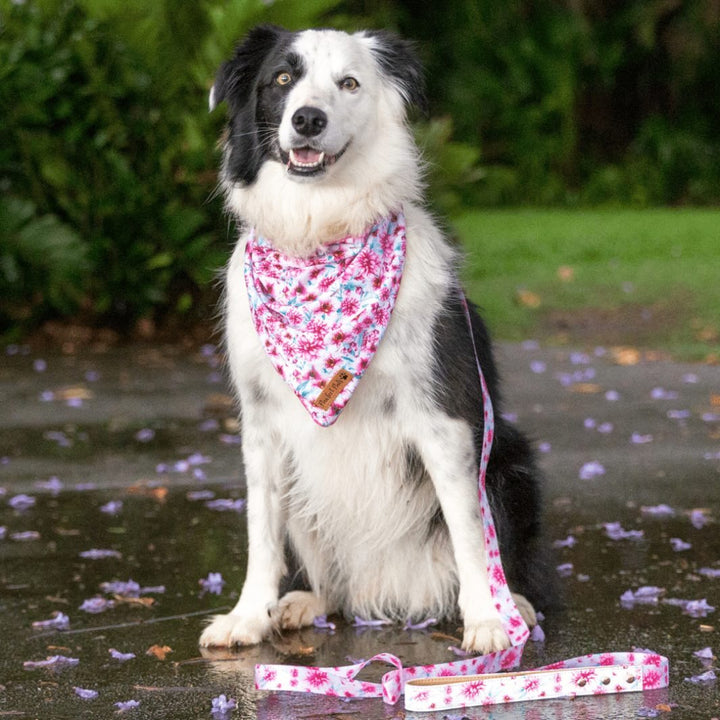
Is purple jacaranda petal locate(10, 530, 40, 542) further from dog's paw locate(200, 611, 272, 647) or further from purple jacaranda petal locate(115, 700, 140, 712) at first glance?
purple jacaranda petal locate(115, 700, 140, 712)

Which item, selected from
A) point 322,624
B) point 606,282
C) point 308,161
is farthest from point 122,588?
point 606,282

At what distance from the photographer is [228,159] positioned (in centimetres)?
410

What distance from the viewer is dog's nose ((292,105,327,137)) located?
3713 mm

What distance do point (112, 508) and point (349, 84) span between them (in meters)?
2.57

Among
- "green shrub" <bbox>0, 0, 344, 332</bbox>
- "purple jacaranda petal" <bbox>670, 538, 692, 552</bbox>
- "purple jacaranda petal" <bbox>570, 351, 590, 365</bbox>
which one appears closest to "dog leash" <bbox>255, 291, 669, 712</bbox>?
"purple jacaranda petal" <bbox>670, 538, 692, 552</bbox>

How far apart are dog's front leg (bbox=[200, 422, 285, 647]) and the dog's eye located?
1095 millimetres

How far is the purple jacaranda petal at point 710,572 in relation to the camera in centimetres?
447

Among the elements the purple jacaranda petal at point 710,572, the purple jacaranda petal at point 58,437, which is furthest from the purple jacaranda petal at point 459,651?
the purple jacaranda petal at point 58,437

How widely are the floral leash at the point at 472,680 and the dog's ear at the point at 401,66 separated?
173cm

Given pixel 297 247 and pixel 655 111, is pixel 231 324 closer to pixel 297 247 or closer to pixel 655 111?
pixel 297 247

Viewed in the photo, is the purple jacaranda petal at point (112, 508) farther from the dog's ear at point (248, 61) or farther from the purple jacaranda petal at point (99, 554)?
the dog's ear at point (248, 61)

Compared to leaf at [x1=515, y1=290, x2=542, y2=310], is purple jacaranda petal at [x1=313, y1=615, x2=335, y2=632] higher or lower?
higher

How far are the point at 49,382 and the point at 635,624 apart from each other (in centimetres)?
596

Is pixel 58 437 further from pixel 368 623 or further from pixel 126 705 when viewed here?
pixel 126 705
